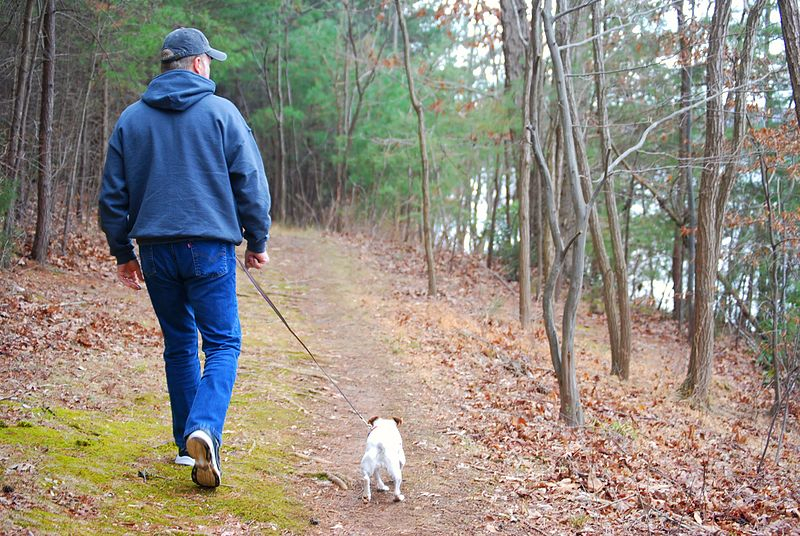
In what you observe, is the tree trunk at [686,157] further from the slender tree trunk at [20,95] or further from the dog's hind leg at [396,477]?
the slender tree trunk at [20,95]

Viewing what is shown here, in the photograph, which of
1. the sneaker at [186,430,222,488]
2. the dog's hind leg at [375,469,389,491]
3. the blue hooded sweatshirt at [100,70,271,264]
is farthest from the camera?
the dog's hind leg at [375,469,389,491]

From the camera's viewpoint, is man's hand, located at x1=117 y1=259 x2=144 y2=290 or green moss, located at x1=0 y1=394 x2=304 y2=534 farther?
man's hand, located at x1=117 y1=259 x2=144 y2=290

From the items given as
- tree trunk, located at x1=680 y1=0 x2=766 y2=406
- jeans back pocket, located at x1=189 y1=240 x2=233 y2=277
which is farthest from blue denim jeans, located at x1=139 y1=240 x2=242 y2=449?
tree trunk, located at x1=680 y1=0 x2=766 y2=406

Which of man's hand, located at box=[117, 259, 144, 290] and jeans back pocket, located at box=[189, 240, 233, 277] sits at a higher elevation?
jeans back pocket, located at box=[189, 240, 233, 277]

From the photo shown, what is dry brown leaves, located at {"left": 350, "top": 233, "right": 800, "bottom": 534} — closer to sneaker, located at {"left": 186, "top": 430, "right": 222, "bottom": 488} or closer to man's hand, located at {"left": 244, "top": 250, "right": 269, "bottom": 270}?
sneaker, located at {"left": 186, "top": 430, "right": 222, "bottom": 488}

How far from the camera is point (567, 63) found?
36.4ft

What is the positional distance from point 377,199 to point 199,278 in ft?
71.3

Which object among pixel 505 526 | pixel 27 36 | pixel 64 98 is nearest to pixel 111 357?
pixel 505 526

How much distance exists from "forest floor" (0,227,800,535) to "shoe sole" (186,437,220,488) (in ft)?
0.29

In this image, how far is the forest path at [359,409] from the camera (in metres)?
4.07

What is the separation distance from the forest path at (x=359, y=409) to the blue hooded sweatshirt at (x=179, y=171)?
1660 mm

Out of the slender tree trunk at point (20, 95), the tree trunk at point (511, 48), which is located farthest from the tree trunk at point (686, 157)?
the slender tree trunk at point (20, 95)

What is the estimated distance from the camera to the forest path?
13.3ft

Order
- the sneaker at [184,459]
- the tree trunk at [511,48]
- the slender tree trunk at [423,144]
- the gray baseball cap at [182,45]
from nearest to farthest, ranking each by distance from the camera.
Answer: the gray baseball cap at [182,45] → the sneaker at [184,459] → the slender tree trunk at [423,144] → the tree trunk at [511,48]
